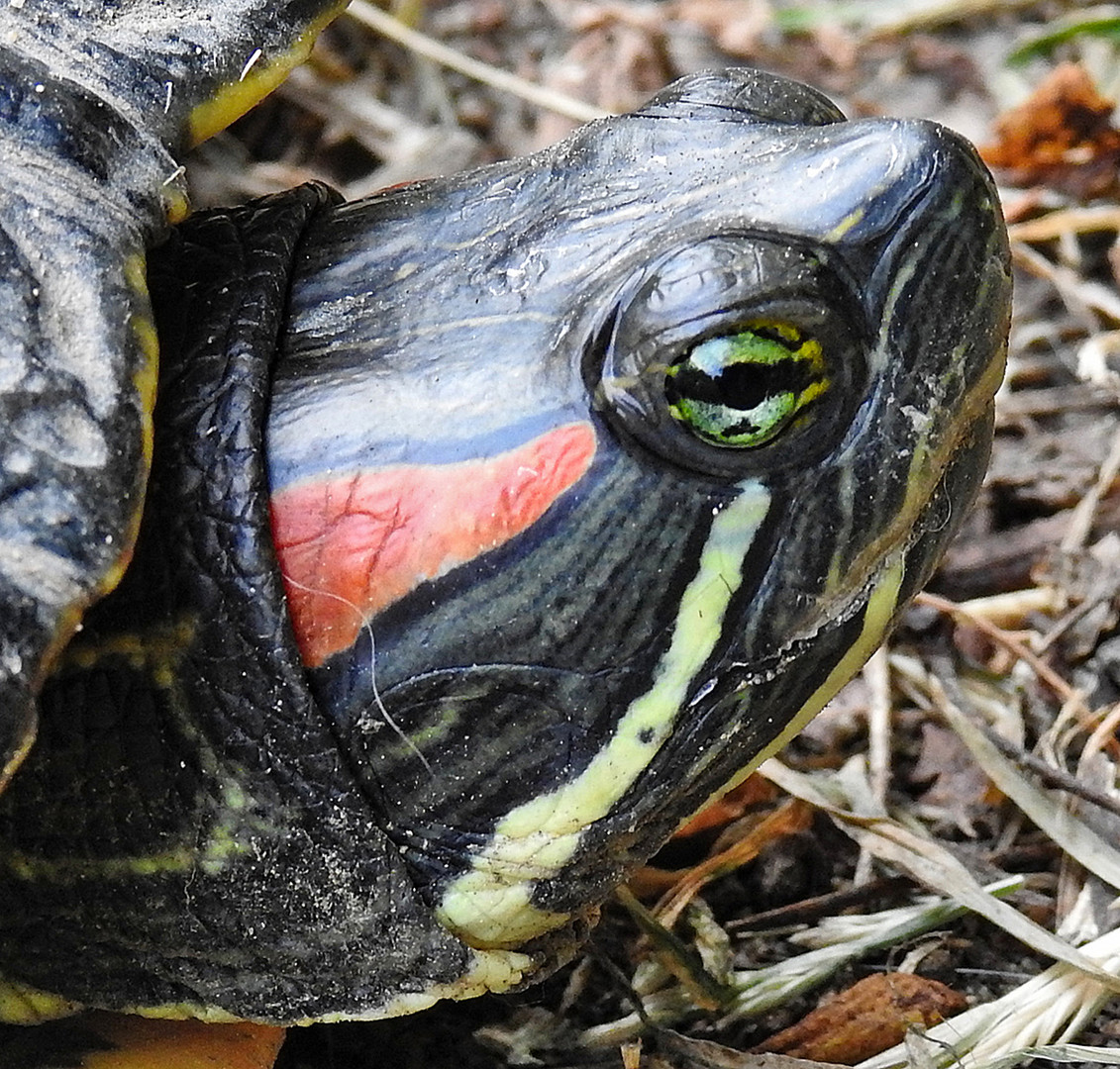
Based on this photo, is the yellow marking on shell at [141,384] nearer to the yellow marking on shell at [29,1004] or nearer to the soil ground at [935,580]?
the yellow marking on shell at [29,1004]

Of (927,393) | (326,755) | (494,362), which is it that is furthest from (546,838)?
(927,393)

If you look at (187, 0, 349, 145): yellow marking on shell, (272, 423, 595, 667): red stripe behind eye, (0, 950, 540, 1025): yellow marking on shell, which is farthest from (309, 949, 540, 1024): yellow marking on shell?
(187, 0, 349, 145): yellow marking on shell

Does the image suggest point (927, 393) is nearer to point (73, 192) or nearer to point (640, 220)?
point (640, 220)

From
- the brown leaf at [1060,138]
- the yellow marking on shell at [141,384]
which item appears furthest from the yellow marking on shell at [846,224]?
the brown leaf at [1060,138]

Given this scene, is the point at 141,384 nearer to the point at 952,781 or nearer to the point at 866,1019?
the point at 866,1019

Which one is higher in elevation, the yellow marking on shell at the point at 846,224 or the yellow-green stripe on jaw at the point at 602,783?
the yellow marking on shell at the point at 846,224

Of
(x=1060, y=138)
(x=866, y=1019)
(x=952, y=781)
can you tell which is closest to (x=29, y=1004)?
(x=866, y=1019)

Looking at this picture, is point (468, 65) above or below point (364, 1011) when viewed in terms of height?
above
